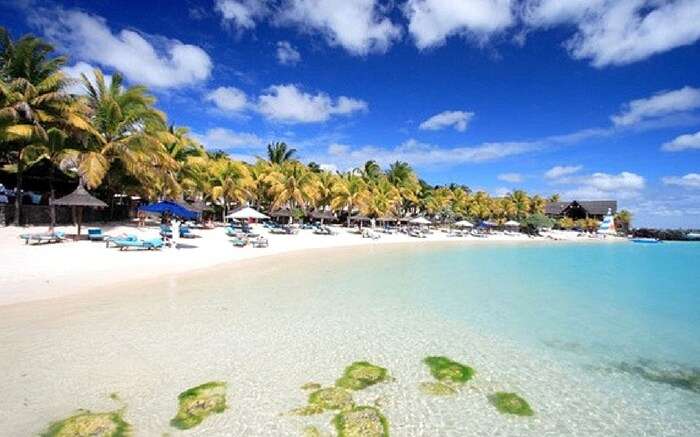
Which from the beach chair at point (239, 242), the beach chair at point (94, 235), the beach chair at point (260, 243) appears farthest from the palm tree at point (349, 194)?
the beach chair at point (94, 235)

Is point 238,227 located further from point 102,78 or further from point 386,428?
point 386,428

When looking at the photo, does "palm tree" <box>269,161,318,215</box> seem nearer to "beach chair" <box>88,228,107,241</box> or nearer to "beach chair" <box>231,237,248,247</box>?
"beach chair" <box>231,237,248,247</box>

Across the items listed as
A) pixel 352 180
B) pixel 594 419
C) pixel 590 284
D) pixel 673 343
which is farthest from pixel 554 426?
pixel 352 180

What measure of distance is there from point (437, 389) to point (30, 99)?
73.5 feet

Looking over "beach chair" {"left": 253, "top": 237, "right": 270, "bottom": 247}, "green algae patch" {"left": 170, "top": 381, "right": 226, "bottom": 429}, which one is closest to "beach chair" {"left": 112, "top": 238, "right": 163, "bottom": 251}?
"beach chair" {"left": 253, "top": 237, "right": 270, "bottom": 247}

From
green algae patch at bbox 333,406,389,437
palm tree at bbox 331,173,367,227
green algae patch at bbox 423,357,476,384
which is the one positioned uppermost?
palm tree at bbox 331,173,367,227

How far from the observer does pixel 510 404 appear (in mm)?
5703

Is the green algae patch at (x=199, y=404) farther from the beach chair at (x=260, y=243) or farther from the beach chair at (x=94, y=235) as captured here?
the beach chair at (x=260, y=243)

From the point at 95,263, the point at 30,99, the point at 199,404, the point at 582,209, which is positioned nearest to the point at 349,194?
the point at 30,99

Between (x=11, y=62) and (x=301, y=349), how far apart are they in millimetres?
21822

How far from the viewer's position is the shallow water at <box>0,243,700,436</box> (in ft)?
17.0

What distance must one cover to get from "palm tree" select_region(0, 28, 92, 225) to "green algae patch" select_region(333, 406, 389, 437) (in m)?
20.1

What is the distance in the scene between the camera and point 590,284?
17.7 meters

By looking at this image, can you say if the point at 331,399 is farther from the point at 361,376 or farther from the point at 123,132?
the point at 123,132
